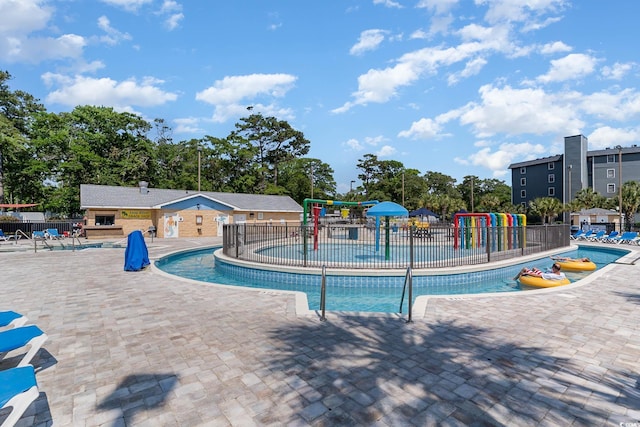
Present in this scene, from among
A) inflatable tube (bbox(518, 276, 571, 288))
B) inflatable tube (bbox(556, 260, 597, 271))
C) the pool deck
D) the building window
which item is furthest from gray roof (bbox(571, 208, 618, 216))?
the building window

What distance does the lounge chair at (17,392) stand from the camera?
9.02ft

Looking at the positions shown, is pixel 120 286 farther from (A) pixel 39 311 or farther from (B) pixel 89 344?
(B) pixel 89 344

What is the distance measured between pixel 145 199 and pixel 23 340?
2753cm

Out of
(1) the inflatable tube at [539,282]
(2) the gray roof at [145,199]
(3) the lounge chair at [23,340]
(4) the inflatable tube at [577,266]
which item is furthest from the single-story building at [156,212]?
(3) the lounge chair at [23,340]

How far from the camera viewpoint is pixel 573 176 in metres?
44.9

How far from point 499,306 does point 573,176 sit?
48.6 meters

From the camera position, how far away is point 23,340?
4.08 meters

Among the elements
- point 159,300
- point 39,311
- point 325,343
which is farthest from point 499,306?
point 39,311

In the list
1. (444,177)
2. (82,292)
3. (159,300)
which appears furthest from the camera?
(444,177)

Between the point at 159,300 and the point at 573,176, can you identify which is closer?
the point at 159,300

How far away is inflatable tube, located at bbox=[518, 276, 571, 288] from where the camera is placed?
9.88 metres

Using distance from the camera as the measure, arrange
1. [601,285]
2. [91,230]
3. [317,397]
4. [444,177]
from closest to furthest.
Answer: [317,397], [601,285], [91,230], [444,177]

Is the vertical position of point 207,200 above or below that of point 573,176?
below

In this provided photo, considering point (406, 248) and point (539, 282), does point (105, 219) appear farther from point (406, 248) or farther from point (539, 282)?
point (539, 282)
